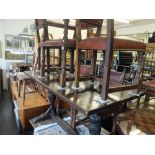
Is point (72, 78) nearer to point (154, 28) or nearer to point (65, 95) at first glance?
point (65, 95)

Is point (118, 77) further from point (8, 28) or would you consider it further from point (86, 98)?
point (8, 28)

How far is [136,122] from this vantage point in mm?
2244

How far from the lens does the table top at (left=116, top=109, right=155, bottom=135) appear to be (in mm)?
1499

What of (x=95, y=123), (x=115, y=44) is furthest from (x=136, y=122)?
(x=115, y=44)

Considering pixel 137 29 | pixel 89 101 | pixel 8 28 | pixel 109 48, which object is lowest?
pixel 89 101

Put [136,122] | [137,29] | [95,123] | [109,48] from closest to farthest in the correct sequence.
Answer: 1. [109,48]
2. [95,123]
3. [136,122]
4. [137,29]

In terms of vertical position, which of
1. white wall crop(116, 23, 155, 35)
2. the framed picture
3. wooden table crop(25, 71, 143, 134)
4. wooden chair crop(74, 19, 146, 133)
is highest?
white wall crop(116, 23, 155, 35)

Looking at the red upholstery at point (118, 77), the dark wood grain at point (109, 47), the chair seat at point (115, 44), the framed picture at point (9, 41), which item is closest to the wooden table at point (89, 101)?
the dark wood grain at point (109, 47)

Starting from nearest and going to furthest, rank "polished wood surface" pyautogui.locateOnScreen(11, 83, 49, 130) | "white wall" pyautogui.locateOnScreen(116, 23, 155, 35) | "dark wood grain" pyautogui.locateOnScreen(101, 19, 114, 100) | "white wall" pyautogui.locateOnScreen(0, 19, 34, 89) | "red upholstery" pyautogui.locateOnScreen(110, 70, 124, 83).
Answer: "dark wood grain" pyautogui.locateOnScreen(101, 19, 114, 100)
"red upholstery" pyautogui.locateOnScreen(110, 70, 124, 83)
"polished wood surface" pyautogui.locateOnScreen(11, 83, 49, 130)
"white wall" pyautogui.locateOnScreen(0, 19, 34, 89)
"white wall" pyautogui.locateOnScreen(116, 23, 155, 35)

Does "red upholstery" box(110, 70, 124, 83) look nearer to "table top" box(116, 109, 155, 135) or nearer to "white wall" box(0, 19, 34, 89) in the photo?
"table top" box(116, 109, 155, 135)

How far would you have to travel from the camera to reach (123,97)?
109 cm

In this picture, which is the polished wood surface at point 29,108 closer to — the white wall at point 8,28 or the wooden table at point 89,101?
the wooden table at point 89,101

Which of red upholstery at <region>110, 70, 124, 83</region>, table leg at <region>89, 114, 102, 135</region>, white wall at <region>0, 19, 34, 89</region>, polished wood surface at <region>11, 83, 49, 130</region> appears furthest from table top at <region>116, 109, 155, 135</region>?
white wall at <region>0, 19, 34, 89</region>
